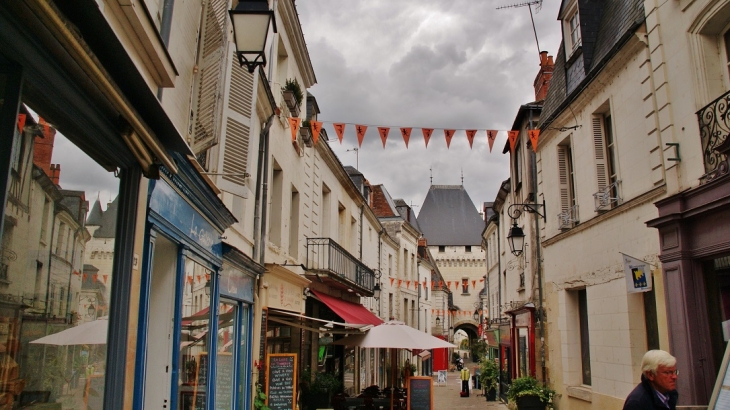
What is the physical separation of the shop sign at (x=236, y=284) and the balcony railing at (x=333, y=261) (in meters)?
3.76

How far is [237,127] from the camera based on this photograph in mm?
6320

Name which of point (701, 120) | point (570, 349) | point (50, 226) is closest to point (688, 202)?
point (701, 120)

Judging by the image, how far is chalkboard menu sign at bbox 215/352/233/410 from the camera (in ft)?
23.1

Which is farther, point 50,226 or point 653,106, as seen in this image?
point 653,106

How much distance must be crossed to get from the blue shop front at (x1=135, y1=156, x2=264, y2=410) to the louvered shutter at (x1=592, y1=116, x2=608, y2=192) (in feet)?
18.1

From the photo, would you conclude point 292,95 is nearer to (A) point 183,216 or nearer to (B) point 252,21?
(A) point 183,216

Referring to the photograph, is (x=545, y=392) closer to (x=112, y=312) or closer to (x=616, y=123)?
(x=616, y=123)

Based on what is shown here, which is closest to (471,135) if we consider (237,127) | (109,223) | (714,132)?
(714,132)

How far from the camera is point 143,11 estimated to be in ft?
13.6

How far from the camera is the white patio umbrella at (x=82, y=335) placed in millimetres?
3020

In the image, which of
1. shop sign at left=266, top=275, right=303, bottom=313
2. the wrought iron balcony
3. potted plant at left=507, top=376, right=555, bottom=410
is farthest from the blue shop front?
potted plant at left=507, top=376, right=555, bottom=410

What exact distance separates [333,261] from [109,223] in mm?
10363

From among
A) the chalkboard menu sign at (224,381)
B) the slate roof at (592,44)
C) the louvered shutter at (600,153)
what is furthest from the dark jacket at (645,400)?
the louvered shutter at (600,153)

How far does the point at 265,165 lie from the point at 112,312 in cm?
565
